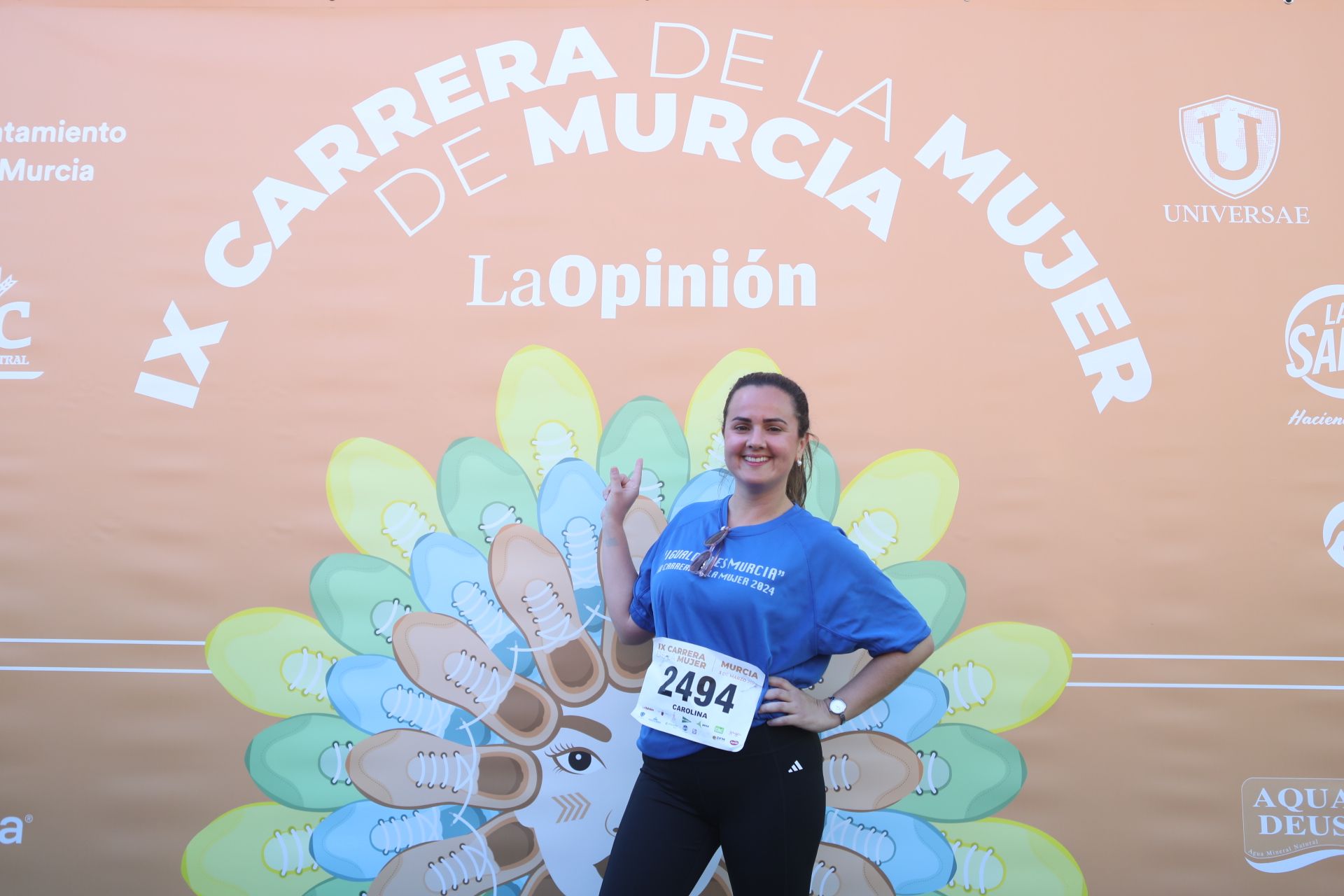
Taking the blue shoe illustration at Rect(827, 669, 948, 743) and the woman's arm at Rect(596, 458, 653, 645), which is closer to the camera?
the woman's arm at Rect(596, 458, 653, 645)

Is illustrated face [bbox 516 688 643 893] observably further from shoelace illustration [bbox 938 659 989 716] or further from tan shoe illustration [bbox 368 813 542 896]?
shoelace illustration [bbox 938 659 989 716]

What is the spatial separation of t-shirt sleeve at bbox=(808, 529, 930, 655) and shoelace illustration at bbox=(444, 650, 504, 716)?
985mm

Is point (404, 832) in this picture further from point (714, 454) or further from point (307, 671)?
point (714, 454)

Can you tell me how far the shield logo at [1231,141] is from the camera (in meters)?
2.55

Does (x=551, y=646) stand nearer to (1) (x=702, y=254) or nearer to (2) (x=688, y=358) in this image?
(2) (x=688, y=358)

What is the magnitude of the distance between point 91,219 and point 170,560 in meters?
1.01

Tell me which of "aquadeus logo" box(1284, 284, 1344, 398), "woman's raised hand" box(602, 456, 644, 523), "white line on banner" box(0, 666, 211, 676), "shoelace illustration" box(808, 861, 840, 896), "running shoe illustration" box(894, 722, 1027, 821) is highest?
"aquadeus logo" box(1284, 284, 1344, 398)

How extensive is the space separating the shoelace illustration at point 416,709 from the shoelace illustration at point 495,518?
1.49 ft

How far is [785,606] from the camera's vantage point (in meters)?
1.88

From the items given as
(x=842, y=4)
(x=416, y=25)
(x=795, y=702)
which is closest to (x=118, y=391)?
(x=416, y=25)

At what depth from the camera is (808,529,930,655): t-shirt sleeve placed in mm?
1907

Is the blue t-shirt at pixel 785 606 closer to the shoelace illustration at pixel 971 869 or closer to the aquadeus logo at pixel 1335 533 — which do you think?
the shoelace illustration at pixel 971 869

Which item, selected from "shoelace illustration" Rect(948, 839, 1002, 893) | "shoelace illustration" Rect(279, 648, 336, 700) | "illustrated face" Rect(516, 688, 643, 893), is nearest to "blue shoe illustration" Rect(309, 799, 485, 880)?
"illustrated face" Rect(516, 688, 643, 893)

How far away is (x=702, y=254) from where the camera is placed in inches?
100
